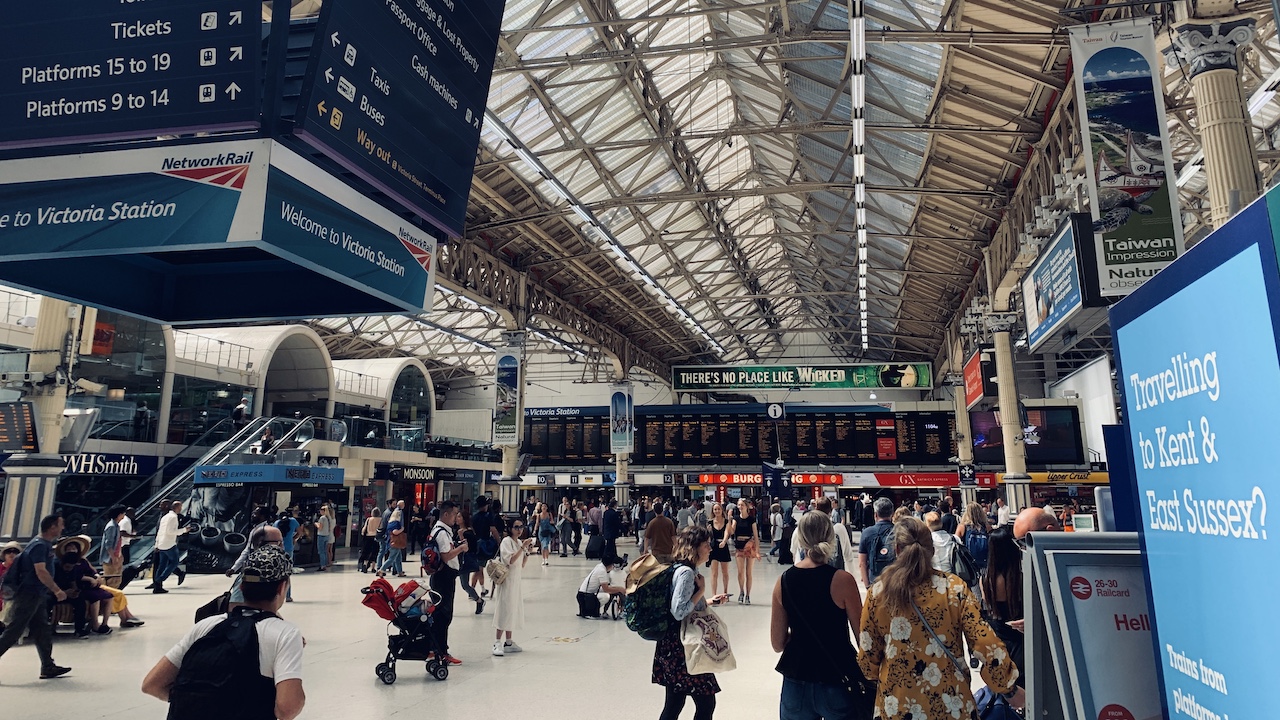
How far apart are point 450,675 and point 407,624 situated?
2.21 feet

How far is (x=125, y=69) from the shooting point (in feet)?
11.1

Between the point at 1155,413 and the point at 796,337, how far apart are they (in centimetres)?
3965

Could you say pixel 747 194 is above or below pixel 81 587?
above

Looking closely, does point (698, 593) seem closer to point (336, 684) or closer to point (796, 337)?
point (336, 684)

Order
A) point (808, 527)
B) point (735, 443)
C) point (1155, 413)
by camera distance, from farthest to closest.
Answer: point (735, 443) < point (808, 527) < point (1155, 413)

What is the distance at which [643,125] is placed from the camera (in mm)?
17547

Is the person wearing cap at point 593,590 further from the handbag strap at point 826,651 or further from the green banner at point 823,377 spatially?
the green banner at point 823,377

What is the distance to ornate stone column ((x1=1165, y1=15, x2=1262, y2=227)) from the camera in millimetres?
6746

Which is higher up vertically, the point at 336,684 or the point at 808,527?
the point at 808,527

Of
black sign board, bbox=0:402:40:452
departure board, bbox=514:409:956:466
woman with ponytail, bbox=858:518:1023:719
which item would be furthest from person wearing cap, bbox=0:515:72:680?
departure board, bbox=514:409:956:466

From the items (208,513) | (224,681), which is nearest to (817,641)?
(224,681)

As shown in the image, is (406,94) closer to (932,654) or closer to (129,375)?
(932,654)

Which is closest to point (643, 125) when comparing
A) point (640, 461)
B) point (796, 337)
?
point (640, 461)

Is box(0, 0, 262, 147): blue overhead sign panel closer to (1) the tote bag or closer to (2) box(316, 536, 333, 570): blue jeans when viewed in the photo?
(1) the tote bag
